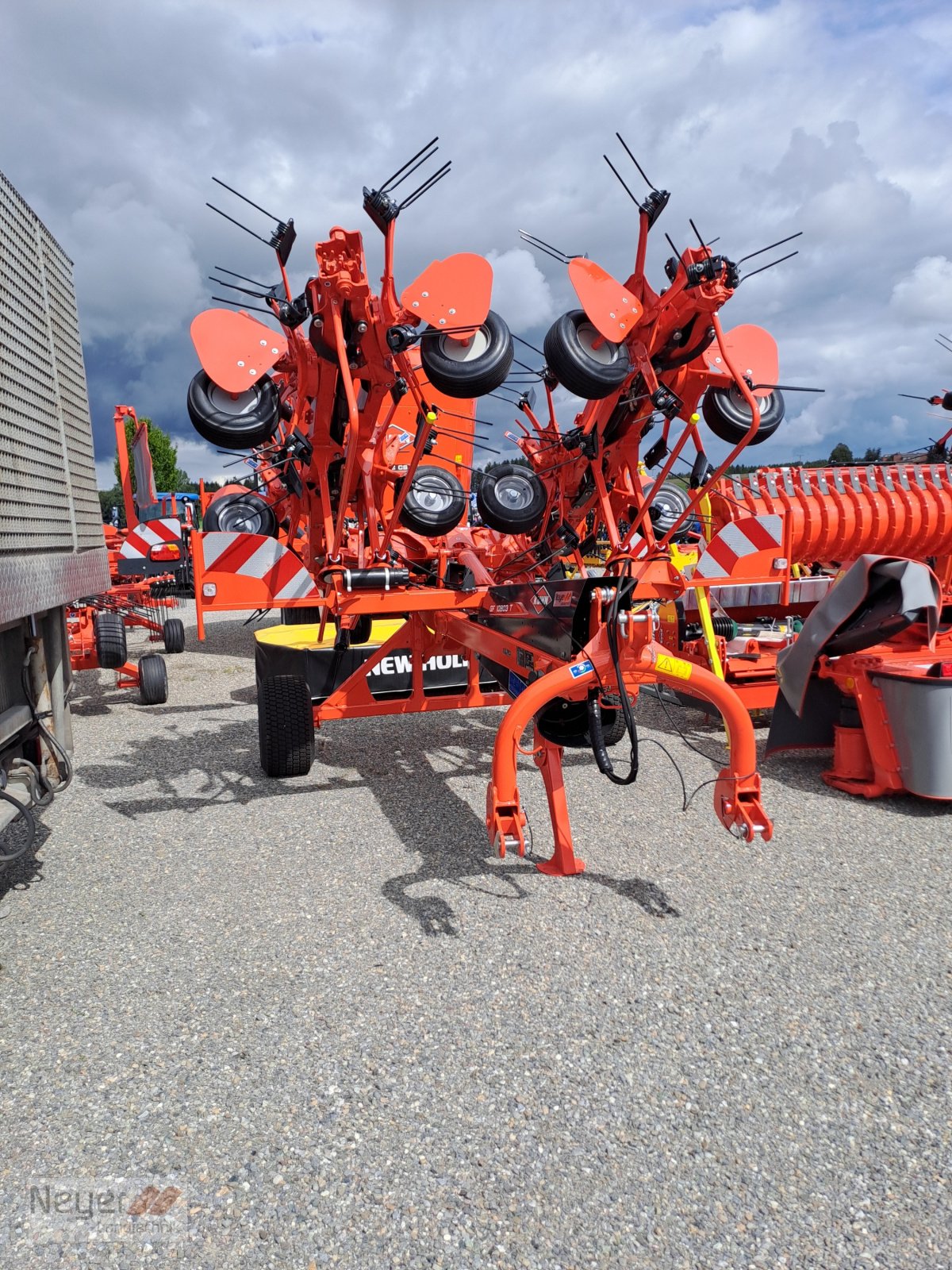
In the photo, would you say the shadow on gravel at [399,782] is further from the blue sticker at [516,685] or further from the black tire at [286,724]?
the blue sticker at [516,685]

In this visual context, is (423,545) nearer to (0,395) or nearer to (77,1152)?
(0,395)

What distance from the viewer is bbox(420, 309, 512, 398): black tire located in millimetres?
3766

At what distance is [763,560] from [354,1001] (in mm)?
4533

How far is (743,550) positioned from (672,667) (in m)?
3.17

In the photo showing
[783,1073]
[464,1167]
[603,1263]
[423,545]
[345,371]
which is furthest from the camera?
[423,545]

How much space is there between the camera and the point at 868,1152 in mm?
1895

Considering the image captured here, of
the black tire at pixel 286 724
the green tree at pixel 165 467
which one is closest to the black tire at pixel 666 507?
the black tire at pixel 286 724

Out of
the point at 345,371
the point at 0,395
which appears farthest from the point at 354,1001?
the point at 345,371

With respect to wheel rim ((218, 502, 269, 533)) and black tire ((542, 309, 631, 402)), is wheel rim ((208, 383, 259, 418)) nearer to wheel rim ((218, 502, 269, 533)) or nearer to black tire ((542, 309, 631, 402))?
wheel rim ((218, 502, 269, 533))

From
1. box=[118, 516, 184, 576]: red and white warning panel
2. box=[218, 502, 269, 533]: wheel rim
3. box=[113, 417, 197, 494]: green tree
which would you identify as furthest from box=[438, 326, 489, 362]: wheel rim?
box=[113, 417, 197, 494]: green tree

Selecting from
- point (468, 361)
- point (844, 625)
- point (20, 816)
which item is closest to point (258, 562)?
point (468, 361)

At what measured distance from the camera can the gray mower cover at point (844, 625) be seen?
10.5ft

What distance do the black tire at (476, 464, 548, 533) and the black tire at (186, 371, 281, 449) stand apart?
1.60m

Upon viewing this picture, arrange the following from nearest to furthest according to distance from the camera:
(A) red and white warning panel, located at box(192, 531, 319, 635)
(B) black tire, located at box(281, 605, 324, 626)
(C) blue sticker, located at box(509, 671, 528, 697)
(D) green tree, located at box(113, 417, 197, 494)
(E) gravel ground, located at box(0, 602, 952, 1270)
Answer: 1. (E) gravel ground, located at box(0, 602, 952, 1270)
2. (C) blue sticker, located at box(509, 671, 528, 697)
3. (A) red and white warning panel, located at box(192, 531, 319, 635)
4. (B) black tire, located at box(281, 605, 324, 626)
5. (D) green tree, located at box(113, 417, 197, 494)
